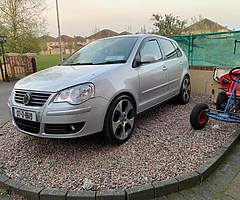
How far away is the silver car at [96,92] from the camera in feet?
9.21

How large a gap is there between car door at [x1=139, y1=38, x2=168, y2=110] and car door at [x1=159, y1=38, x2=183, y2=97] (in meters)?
0.20

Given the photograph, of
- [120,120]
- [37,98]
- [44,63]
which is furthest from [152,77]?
[44,63]

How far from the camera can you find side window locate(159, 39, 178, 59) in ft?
15.5

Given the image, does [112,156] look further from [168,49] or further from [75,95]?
[168,49]

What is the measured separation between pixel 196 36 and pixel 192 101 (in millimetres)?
2193

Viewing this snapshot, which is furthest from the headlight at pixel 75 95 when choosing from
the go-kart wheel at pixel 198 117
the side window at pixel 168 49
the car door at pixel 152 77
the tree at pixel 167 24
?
the tree at pixel 167 24

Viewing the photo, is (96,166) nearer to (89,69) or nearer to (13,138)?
(89,69)

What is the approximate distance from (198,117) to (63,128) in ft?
7.14

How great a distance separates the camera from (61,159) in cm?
306

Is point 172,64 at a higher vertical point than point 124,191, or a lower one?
higher

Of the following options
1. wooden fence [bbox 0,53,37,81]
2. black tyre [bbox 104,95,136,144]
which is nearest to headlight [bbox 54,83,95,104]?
black tyre [bbox 104,95,136,144]

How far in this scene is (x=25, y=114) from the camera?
2957 mm

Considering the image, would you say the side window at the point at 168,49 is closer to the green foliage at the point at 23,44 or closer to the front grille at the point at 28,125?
the front grille at the point at 28,125

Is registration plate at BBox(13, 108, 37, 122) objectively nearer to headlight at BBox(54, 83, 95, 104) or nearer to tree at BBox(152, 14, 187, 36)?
headlight at BBox(54, 83, 95, 104)
